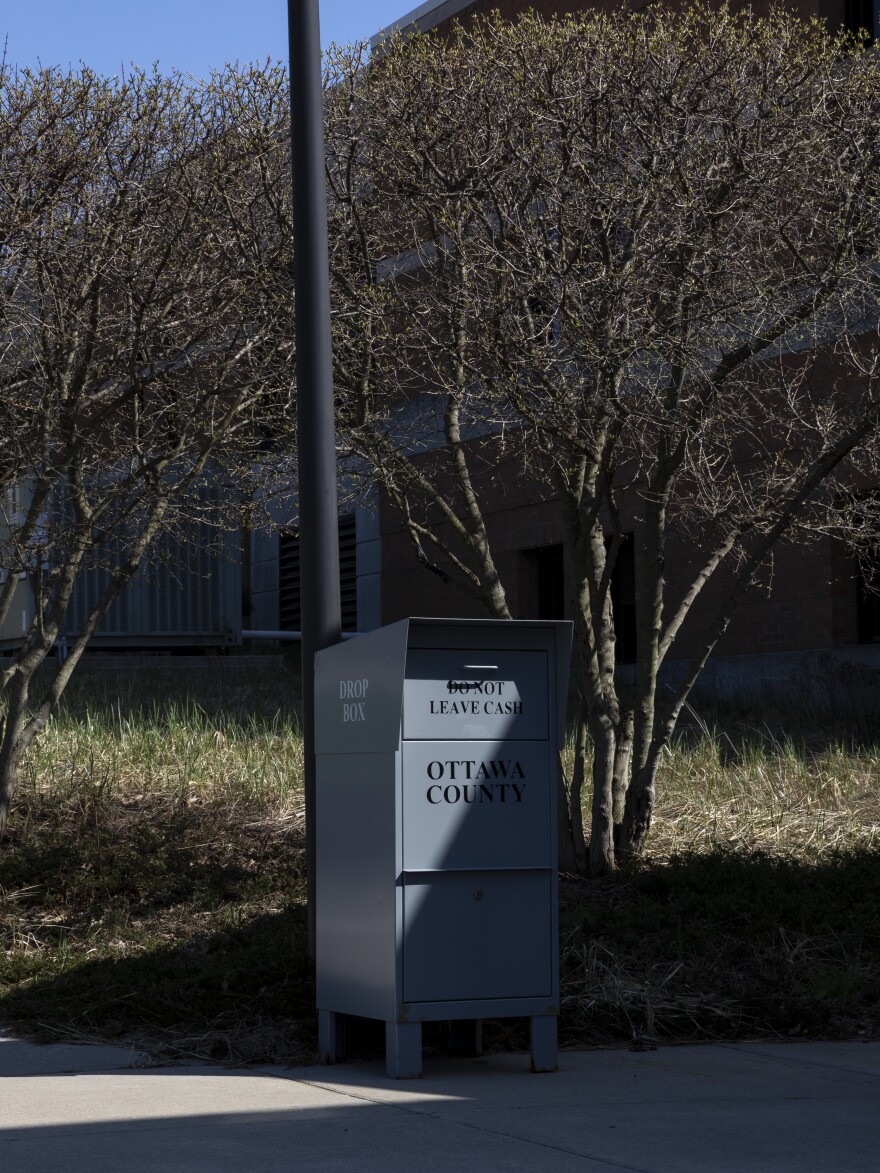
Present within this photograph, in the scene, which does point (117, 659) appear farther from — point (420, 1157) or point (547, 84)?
point (420, 1157)

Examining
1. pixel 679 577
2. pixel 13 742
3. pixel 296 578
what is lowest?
pixel 13 742

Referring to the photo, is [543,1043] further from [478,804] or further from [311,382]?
[311,382]

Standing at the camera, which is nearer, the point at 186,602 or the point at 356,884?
the point at 356,884

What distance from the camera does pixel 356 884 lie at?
21.8ft

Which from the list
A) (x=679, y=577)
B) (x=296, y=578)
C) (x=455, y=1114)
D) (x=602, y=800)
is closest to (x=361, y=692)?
(x=455, y=1114)

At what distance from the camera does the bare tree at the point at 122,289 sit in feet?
33.0

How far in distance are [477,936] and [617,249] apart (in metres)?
5.00

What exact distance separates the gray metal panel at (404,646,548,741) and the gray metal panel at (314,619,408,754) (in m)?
0.08

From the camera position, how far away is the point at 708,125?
10055mm

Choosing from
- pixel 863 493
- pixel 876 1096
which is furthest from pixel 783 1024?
pixel 863 493

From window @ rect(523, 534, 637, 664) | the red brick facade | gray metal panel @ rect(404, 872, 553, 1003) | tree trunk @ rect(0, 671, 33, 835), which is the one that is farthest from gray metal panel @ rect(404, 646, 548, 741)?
window @ rect(523, 534, 637, 664)

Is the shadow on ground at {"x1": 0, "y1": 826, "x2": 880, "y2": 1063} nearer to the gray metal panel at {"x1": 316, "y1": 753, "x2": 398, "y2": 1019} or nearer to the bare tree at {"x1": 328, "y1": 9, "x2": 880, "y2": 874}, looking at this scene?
the gray metal panel at {"x1": 316, "y1": 753, "x2": 398, "y2": 1019}

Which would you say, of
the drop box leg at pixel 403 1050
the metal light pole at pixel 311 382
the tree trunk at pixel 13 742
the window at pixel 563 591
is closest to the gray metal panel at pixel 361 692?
the metal light pole at pixel 311 382

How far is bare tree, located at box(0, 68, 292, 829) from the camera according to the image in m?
10.1
